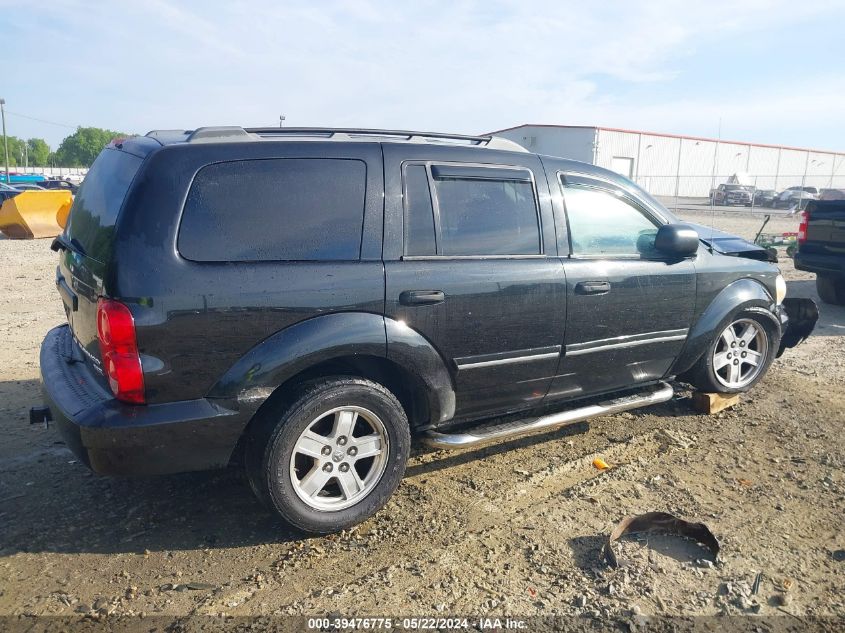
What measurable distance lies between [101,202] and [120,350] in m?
0.85

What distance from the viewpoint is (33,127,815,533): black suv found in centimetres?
292

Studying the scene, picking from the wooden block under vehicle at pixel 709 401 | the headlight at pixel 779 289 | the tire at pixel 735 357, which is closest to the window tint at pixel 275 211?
the tire at pixel 735 357

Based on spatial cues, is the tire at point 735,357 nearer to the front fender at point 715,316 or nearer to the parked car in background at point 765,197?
the front fender at point 715,316

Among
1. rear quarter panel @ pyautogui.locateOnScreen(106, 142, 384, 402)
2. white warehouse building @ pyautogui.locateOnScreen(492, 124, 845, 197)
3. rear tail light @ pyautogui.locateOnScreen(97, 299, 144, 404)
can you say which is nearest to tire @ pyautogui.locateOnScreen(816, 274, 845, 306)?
rear quarter panel @ pyautogui.locateOnScreen(106, 142, 384, 402)

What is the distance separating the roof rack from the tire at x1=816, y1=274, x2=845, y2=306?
274 inches

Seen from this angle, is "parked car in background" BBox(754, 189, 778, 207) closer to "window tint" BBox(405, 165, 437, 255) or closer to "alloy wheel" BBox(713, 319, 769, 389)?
"alloy wheel" BBox(713, 319, 769, 389)

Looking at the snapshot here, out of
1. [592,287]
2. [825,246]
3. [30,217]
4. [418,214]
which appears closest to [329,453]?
[418,214]

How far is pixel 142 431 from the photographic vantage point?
2891 mm

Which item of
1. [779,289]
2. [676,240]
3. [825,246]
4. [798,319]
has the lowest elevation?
[798,319]

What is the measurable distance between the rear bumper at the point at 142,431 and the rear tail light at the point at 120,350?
→ 79 millimetres

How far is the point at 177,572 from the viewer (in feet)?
9.95

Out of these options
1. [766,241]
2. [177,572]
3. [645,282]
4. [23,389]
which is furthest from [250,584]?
[766,241]

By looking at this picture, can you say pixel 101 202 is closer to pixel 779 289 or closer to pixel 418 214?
pixel 418 214

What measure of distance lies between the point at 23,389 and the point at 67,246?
92.0 inches
